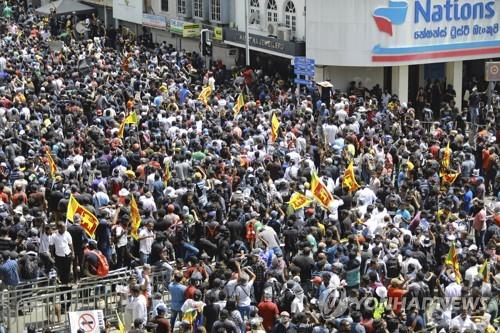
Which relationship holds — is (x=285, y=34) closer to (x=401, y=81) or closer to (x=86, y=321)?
(x=401, y=81)

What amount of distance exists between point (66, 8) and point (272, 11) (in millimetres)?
14195

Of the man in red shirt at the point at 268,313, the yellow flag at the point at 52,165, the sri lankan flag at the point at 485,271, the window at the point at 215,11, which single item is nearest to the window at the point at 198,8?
the window at the point at 215,11

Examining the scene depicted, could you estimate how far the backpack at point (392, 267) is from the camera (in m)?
18.3

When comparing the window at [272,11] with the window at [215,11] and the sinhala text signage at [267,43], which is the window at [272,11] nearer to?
the sinhala text signage at [267,43]

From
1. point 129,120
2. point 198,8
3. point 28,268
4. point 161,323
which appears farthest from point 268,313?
point 198,8

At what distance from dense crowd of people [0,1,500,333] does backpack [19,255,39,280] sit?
0.03 metres

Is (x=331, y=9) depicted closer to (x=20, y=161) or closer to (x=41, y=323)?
(x=20, y=161)

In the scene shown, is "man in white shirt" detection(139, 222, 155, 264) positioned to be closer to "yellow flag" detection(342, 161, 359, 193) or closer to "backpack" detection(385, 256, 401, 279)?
"backpack" detection(385, 256, 401, 279)

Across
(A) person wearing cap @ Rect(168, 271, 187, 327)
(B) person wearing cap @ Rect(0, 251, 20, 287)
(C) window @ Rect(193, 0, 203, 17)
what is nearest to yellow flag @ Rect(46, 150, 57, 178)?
(B) person wearing cap @ Rect(0, 251, 20, 287)

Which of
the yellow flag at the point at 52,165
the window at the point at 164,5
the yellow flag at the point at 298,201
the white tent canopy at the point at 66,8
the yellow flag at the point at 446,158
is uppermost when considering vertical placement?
the window at the point at 164,5

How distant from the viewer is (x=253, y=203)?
21312mm

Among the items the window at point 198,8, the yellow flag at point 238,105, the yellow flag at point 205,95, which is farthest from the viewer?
the window at point 198,8

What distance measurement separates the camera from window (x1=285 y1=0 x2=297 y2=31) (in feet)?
124

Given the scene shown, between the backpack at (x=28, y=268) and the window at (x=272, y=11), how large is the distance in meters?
21.4
